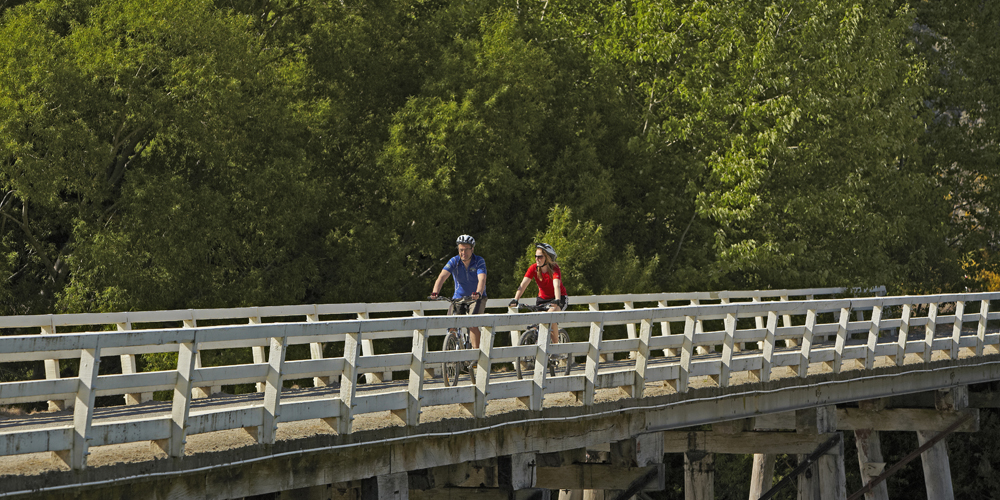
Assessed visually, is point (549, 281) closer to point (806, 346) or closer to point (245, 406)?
point (806, 346)

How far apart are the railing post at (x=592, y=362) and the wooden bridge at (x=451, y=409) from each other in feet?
0.07

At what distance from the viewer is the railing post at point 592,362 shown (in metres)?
11.1

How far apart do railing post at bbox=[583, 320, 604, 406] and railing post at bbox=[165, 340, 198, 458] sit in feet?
14.6

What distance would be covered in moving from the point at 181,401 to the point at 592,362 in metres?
4.55

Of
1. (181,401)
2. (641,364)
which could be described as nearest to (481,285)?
(641,364)

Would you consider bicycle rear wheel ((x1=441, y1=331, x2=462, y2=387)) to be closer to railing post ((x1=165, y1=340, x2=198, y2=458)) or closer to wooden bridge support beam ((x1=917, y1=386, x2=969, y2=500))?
railing post ((x1=165, y1=340, x2=198, y2=458))

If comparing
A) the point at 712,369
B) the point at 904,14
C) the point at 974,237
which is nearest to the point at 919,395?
the point at 712,369

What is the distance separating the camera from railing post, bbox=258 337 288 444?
8023 mm

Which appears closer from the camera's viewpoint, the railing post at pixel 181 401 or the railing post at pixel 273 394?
the railing post at pixel 181 401

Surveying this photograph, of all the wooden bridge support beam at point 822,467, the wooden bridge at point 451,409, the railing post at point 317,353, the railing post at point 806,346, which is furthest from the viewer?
the wooden bridge support beam at point 822,467

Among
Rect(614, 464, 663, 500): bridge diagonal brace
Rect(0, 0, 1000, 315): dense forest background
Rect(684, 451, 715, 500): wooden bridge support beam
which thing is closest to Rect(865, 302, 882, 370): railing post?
Rect(684, 451, 715, 500): wooden bridge support beam

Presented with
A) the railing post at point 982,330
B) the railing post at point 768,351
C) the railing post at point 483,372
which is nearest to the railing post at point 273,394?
the railing post at point 483,372

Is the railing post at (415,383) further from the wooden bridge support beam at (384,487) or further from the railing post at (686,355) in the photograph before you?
the railing post at (686,355)

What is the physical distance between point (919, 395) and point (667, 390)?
8.09 metres
